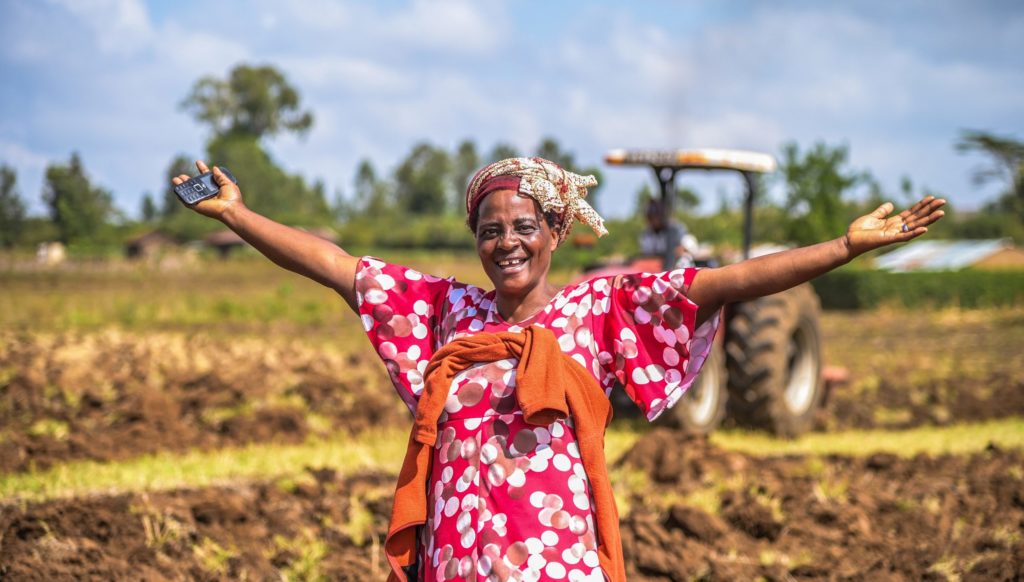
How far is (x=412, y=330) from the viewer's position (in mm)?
3137

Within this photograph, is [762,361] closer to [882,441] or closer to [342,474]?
[882,441]

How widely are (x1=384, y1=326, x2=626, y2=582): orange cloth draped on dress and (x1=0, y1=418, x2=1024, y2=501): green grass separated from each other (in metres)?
3.74

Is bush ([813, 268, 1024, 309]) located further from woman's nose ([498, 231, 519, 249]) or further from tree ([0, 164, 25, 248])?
woman's nose ([498, 231, 519, 249])

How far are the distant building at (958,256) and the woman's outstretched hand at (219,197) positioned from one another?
126 feet

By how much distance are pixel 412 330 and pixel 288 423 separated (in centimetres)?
615

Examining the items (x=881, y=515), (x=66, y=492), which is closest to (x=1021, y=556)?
(x=881, y=515)

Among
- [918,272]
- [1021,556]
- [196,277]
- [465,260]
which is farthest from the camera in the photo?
[465,260]

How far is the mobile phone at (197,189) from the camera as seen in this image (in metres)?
3.12

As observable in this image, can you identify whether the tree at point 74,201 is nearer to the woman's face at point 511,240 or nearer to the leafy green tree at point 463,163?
the woman's face at point 511,240

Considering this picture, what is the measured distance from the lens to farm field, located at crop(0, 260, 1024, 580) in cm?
521

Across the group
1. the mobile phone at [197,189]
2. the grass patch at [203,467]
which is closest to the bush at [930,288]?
the grass patch at [203,467]

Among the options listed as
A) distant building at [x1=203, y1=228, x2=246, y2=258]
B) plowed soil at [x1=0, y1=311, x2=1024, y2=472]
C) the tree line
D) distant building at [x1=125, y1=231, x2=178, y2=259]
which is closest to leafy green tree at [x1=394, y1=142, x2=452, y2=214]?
the tree line

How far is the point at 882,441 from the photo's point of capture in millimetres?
9633

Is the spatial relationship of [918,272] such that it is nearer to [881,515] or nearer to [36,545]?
[881,515]
